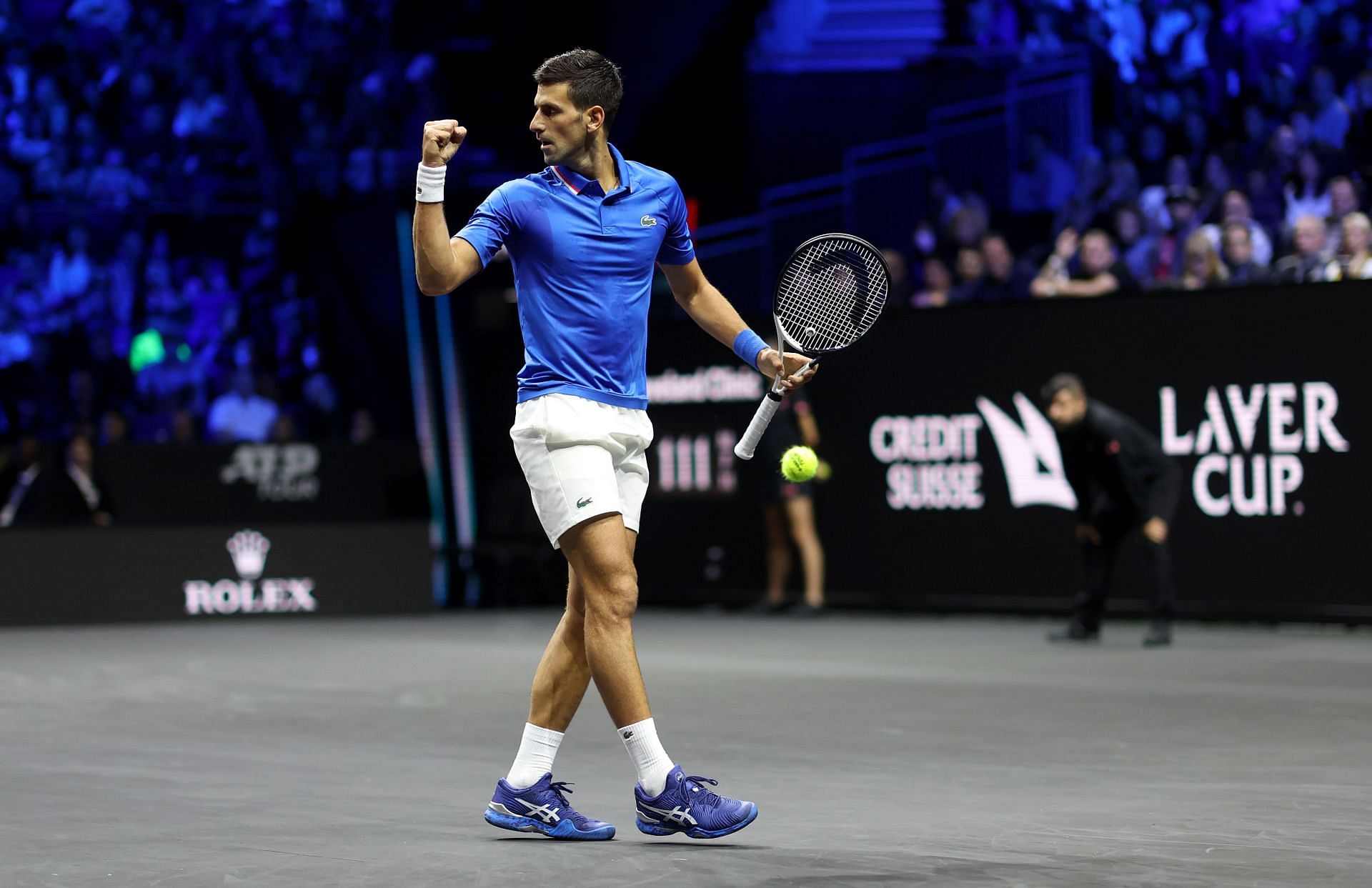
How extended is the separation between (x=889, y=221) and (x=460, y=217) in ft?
14.5

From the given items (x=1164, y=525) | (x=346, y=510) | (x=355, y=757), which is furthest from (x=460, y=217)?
(x=355, y=757)

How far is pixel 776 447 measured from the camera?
50.1 feet

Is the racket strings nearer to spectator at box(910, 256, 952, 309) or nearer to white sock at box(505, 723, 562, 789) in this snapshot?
white sock at box(505, 723, 562, 789)

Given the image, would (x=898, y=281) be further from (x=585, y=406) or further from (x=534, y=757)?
(x=534, y=757)

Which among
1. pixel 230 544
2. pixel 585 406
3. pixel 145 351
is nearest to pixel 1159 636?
pixel 585 406

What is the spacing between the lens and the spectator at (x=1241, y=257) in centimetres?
1379

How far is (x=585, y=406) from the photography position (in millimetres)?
5328

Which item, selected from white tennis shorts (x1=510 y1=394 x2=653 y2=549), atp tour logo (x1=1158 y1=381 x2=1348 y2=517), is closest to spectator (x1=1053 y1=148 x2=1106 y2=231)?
atp tour logo (x1=1158 y1=381 x2=1348 y2=517)

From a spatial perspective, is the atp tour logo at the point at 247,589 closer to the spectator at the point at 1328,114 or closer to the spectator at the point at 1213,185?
the spectator at the point at 1213,185

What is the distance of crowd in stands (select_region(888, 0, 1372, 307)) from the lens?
14.3 metres

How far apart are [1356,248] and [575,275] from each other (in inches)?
357

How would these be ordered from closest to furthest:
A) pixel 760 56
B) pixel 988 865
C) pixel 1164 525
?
pixel 988 865 < pixel 1164 525 < pixel 760 56

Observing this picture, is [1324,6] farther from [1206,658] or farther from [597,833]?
[597,833]

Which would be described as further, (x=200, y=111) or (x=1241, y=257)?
(x=200, y=111)
